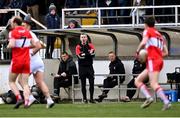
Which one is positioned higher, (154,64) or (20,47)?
(20,47)

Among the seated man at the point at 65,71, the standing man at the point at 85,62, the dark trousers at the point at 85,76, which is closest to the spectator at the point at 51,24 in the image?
the seated man at the point at 65,71

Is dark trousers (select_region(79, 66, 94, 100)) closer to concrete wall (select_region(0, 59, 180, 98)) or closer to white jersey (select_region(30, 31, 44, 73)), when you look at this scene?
concrete wall (select_region(0, 59, 180, 98))

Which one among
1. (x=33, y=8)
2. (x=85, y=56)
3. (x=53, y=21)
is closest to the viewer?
(x=85, y=56)

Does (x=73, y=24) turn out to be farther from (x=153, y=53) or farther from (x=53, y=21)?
(x=153, y=53)

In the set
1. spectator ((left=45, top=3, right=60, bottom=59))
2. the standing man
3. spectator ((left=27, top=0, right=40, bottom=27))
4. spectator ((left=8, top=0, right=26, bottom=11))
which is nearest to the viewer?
the standing man

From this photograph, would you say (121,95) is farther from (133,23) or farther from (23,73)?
(23,73)

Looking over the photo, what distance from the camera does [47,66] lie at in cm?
2998

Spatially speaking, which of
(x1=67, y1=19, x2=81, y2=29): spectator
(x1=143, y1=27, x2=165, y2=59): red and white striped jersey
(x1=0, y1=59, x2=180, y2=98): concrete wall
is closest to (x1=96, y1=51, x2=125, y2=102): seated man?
(x1=0, y1=59, x2=180, y2=98): concrete wall

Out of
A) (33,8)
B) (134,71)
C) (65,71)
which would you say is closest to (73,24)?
(65,71)

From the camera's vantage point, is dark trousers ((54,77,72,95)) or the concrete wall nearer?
dark trousers ((54,77,72,95))

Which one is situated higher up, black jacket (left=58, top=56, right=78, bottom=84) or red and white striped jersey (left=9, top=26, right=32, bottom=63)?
red and white striped jersey (left=9, top=26, right=32, bottom=63)

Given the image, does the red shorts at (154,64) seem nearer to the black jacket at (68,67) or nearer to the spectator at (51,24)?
the black jacket at (68,67)

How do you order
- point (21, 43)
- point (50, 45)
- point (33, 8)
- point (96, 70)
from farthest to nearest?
point (33, 8)
point (50, 45)
point (96, 70)
point (21, 43)

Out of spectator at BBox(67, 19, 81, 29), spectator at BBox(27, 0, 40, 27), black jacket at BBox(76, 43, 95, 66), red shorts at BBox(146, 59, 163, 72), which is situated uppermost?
spectator at BBox(27, 0, 40, 27)
